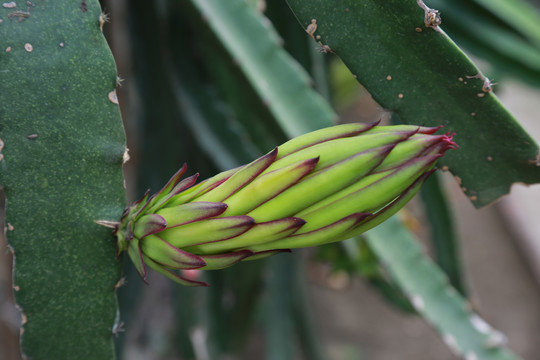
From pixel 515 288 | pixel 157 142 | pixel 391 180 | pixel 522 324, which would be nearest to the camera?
pixel 391 180

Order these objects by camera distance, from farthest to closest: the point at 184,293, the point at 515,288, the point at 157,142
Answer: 1. the point at 515,288
2. the point at 184,293
3. the point at 157,142

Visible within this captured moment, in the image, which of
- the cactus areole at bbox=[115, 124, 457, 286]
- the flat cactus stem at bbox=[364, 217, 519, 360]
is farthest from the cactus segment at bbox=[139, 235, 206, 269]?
the flat cactus stem at bbox=[364, 217, 519, 360]

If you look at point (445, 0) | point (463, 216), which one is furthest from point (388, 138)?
point (463, 216)

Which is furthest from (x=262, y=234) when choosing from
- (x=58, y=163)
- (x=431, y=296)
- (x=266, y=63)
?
(x=431, y=296)

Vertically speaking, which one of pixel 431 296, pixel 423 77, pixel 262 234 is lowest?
pixel 431 296

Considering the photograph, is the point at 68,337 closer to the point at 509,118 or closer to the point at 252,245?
the point at 252,245

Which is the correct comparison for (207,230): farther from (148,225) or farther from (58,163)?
(58,163)

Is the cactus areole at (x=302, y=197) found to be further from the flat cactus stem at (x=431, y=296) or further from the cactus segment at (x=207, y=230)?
the flat cactus stem at (x=431, y=296)

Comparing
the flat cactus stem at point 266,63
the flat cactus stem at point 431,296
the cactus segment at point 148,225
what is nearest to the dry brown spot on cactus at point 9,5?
the cactus segment at point 148,225
